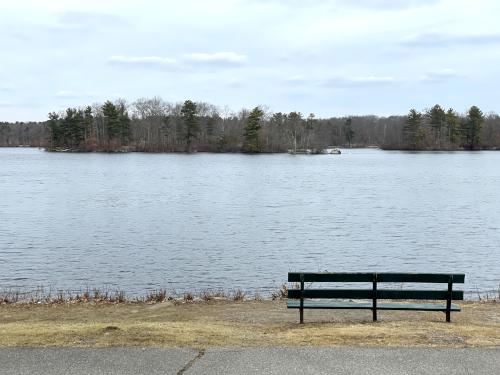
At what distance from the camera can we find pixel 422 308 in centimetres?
1059

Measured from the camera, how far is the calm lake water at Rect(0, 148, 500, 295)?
2128 centimetres

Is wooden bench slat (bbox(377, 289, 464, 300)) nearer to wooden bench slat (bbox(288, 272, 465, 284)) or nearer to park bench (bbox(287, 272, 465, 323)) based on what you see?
park bench (bbox(287, 272, 465, 323))

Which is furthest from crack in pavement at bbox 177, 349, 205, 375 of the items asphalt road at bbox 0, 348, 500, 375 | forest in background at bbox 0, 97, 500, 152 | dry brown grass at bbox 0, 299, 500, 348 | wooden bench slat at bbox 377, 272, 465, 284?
forest in background at bbox 0, 97, 500, 152

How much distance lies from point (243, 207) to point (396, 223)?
42.3ft

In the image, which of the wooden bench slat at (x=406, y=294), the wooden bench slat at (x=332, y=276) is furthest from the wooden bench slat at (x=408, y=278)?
the wooden bench slat at (x=406, y=294)

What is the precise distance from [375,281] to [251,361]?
11.4 feet

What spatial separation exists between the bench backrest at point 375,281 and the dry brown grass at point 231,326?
0.53 m

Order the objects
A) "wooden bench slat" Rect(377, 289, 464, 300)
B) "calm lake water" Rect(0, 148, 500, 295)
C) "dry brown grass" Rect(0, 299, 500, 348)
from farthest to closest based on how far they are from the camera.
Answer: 1. "calm lake water" Rect(0, 148, 500, 295)
2. "wooden bench slat" Rect(377, 289, 464, 300)
3. "dry brown grass" Rect(0, 299, 500, 348)

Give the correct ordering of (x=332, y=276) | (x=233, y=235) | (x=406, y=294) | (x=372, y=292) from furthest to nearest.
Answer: (x=233, y=235) < (x=372, y=292) < (x=406, y=294) < (x=332, y=276)

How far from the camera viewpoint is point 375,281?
32.8ft

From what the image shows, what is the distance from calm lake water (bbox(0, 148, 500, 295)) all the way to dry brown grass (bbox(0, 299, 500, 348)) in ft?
18.0

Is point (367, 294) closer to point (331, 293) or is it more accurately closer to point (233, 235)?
point (331, 293)

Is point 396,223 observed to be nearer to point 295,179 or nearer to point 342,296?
point 342,296

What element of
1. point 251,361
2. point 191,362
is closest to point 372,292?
point 251,361
